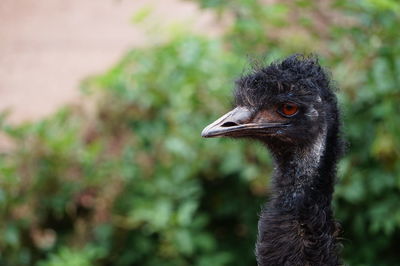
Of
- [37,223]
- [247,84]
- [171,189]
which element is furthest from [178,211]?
[247,84]

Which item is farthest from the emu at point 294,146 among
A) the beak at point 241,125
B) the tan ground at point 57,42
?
the tan ground at point 57,42

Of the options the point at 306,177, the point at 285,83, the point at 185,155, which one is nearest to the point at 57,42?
the point at 185,155

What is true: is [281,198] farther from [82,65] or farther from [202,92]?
[82,65]

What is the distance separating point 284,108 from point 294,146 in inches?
6.2

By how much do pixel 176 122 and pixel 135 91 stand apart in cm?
32

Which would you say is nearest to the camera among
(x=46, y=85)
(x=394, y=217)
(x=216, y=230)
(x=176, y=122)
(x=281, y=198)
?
(x=281, y=198)

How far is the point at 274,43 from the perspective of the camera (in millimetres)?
5469

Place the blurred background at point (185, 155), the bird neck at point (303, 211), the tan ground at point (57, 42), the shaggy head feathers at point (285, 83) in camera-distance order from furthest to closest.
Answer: the tan ground at point (57, 42) < the blurred background at point (185, 155) < the shaggy head feathers at point (285, 83) < the bird neck at point (303, 211)

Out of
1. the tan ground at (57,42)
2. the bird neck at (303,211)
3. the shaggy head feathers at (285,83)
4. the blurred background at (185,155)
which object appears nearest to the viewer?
the bird neck at (303,211)

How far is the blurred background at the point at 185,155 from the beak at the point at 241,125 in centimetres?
161

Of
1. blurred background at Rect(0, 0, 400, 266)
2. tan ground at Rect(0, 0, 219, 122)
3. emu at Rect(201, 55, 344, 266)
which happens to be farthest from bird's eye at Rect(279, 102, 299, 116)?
tan ground at Rect(0, 0, 219, 122)

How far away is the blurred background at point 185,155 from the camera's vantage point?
5.09m

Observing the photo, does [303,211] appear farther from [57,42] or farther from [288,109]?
[57,42]

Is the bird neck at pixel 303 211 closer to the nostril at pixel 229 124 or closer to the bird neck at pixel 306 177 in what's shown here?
the bird neck at pixel 306 177
